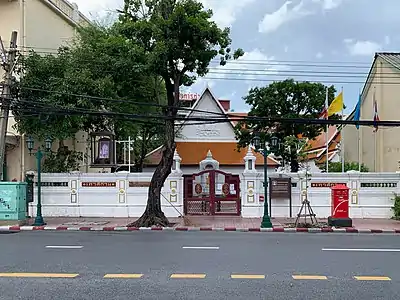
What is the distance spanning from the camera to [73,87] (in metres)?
20.3

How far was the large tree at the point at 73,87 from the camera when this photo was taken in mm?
19453

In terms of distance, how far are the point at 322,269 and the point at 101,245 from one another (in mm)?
6129

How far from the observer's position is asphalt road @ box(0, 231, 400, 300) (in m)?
7.27

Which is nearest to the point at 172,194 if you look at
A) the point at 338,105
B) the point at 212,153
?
the point at 338,105

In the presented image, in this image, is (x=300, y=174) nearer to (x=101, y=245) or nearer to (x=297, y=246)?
(x=297, y=246)

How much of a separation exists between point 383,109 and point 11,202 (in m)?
20.8

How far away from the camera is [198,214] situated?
20891 millimetres

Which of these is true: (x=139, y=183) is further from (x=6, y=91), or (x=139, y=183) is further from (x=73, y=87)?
(x=6, y=91)

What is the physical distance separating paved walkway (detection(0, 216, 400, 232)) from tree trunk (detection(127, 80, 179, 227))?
68cm

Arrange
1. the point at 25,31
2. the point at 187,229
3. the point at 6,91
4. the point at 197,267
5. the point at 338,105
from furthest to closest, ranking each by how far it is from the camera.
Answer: the point at 338,105 → the point at 25,31 → the point at 6,91 → the point at 187,229 → the point at 197,267

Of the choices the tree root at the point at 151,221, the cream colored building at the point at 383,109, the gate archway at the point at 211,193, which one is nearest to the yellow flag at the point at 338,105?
the cream colored building at the point at 383,109

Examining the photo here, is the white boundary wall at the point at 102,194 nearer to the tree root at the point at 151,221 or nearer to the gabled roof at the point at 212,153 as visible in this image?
the tree root at the point at 151,221

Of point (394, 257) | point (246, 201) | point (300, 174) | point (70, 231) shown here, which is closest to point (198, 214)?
point (246, 201)

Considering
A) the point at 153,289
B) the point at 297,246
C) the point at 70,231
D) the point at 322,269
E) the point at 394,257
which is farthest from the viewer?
the point at 70,231
